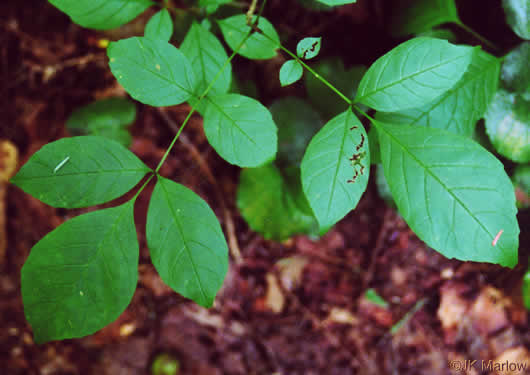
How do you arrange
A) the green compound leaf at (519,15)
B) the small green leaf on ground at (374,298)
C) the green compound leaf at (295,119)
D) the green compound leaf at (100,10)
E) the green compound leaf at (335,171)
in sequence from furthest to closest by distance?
the small green leaf on ground at (374,298), the green compound leaf at (295,119), the green compound leaf at (519,15), the green compound leaf at (100,10), the green compound leaf at (335,171)

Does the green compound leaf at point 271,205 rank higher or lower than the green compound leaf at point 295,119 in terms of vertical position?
lower

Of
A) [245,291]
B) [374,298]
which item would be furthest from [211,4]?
[374,298]

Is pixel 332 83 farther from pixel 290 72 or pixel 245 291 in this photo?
pixel 245 291

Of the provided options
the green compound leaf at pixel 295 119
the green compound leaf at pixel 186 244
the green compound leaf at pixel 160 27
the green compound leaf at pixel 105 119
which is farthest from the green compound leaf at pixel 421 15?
the green compound leaf at pixel 105 119

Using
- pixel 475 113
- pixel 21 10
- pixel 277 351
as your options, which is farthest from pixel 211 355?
pixel 21 10

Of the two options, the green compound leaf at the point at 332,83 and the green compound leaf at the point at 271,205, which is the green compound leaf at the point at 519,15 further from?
the green compound leaf at the point at 271,205

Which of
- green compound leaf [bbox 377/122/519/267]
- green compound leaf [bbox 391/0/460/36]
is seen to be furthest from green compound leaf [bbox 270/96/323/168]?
green compound leaf [bbox 377/122/519/267]
